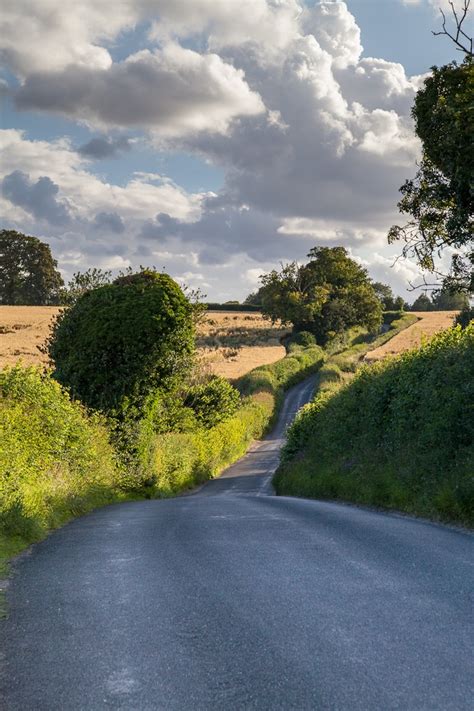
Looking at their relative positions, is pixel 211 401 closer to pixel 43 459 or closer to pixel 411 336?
pixel 43 459

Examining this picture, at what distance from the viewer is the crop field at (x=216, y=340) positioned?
2361 inches

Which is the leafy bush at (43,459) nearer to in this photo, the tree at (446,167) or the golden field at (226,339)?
the tree at (446,167)

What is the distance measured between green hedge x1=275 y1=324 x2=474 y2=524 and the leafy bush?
848 centimetres

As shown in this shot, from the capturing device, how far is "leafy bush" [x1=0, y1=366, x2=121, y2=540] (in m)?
12.3

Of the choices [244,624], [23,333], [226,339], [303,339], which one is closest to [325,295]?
[303,339]

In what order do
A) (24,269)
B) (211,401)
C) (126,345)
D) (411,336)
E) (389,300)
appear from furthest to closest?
(389,300) < (24,269) < (411,336) < (211,401) < (126,345)

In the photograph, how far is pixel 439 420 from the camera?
17.7m

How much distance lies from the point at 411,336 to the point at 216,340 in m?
30.3

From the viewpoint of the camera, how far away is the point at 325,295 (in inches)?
3536

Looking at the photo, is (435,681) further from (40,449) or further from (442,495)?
(40,449)

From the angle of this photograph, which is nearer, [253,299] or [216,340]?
[216,340]

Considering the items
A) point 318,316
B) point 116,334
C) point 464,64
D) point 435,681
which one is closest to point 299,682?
point 435,681

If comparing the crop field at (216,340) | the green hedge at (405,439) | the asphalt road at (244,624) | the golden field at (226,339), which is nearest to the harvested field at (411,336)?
the golden field at (226,339)

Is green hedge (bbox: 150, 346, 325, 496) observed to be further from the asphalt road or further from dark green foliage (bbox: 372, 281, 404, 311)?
dark green foliage (bbox: 372, 281, 404, 311)
